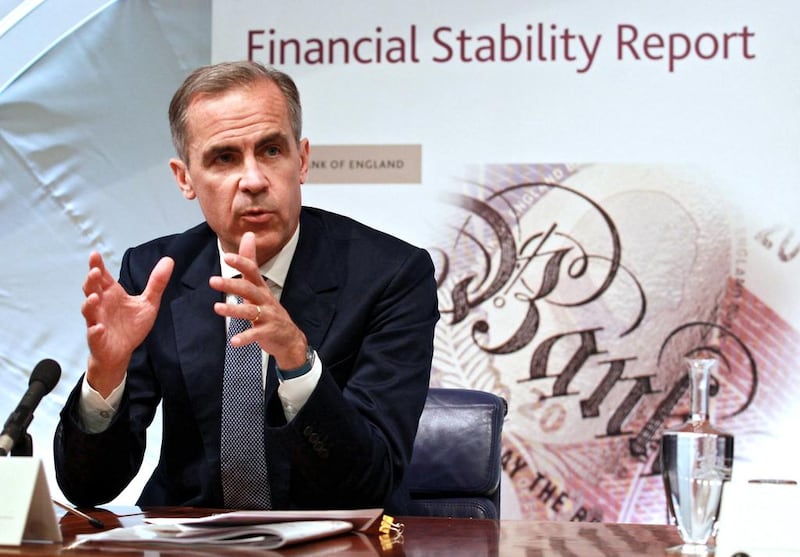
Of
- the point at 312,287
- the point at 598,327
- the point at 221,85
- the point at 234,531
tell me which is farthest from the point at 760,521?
the point at 598,327

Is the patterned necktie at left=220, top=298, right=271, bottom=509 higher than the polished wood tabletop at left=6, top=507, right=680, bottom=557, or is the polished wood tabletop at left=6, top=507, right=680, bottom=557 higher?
the patterned necktie at left=220, top=298, right=271, bottom=509

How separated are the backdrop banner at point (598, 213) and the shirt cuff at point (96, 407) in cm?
213

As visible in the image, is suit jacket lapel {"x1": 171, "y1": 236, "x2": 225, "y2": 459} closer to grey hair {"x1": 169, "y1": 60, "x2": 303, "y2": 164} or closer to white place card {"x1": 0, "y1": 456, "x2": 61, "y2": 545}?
grey hair {"x1": 169, "y1": 60, "x2": 303, "y2": 164}

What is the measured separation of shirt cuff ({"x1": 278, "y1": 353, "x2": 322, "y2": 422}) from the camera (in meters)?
1.73

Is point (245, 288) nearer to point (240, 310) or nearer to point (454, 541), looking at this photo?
point (240, 310)

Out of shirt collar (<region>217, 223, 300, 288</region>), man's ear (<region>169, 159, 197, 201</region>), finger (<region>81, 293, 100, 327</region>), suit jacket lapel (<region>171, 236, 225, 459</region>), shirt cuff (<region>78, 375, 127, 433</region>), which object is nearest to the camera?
finger (<region>81, 293, 100, 327</region>)

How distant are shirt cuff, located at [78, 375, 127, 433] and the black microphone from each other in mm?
256

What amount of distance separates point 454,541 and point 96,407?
717 millimetres

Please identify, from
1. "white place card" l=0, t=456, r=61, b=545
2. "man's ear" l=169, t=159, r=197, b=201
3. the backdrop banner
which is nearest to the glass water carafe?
"white place card" l=0, t=456, r=61, b=545

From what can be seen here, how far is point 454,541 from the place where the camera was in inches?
57.6

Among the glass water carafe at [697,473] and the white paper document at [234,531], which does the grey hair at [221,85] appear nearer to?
the white paper document at [234,531]

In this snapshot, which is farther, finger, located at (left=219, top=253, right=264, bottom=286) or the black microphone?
finger, located at (left=219, top=253, right=264, bottom=286)

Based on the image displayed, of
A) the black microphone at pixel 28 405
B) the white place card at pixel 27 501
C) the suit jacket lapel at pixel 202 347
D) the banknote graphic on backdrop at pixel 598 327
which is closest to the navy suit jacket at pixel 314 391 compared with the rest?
the suit jacket lapel at pixel 202 347

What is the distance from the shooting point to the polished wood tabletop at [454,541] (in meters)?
1.28
